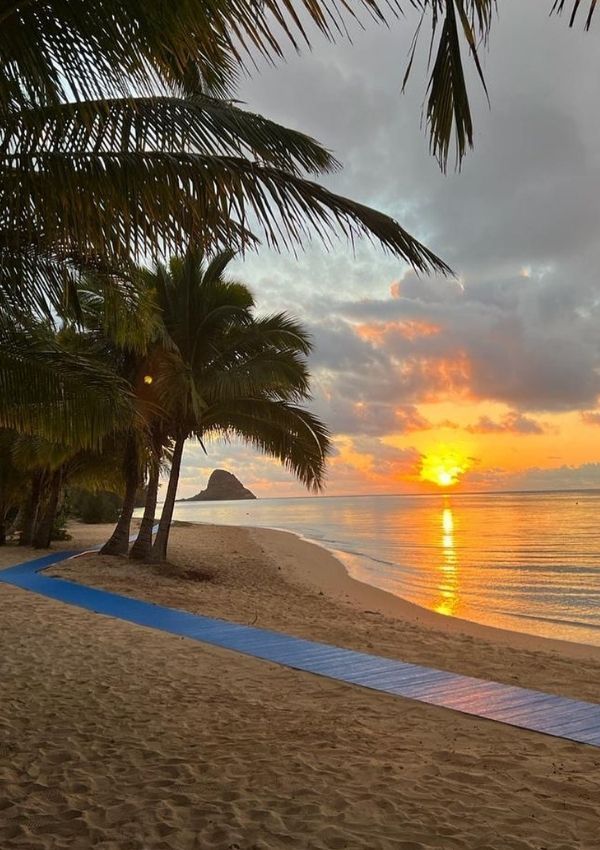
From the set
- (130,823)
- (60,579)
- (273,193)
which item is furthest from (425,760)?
(60,579)

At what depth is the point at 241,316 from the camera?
43.4 feet

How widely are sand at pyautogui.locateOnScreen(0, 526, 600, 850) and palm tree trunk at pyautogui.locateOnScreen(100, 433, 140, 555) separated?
27.0 ft

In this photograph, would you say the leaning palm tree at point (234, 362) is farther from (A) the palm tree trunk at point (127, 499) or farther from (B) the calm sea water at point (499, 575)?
(B) the calm sea water at point (499, 575)

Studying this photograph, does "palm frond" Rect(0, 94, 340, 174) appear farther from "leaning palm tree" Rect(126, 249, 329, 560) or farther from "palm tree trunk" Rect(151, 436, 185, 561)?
"palm tree trunk" Rect(151, 436, 185, 561)

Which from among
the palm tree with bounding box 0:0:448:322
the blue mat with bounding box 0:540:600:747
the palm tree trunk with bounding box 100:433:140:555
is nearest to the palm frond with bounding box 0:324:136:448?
the palm tree with bounding box 0:0:448:322

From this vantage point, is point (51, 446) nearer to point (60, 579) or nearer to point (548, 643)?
point (60, 579)

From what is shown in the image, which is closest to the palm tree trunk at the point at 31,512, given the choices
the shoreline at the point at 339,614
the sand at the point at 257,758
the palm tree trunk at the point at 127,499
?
the palm tree trunk at the point at 127,499

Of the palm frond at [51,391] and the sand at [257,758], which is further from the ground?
the palm frond at [51,391]

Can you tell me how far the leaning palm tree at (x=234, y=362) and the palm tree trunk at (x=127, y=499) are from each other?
1.96 m

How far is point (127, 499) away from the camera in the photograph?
1538cm

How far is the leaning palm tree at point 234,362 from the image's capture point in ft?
41.4

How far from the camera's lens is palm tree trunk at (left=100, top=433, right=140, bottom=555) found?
1538 centimetres

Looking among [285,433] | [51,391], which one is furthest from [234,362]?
[51,391]

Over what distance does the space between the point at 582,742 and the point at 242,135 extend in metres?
4.16
